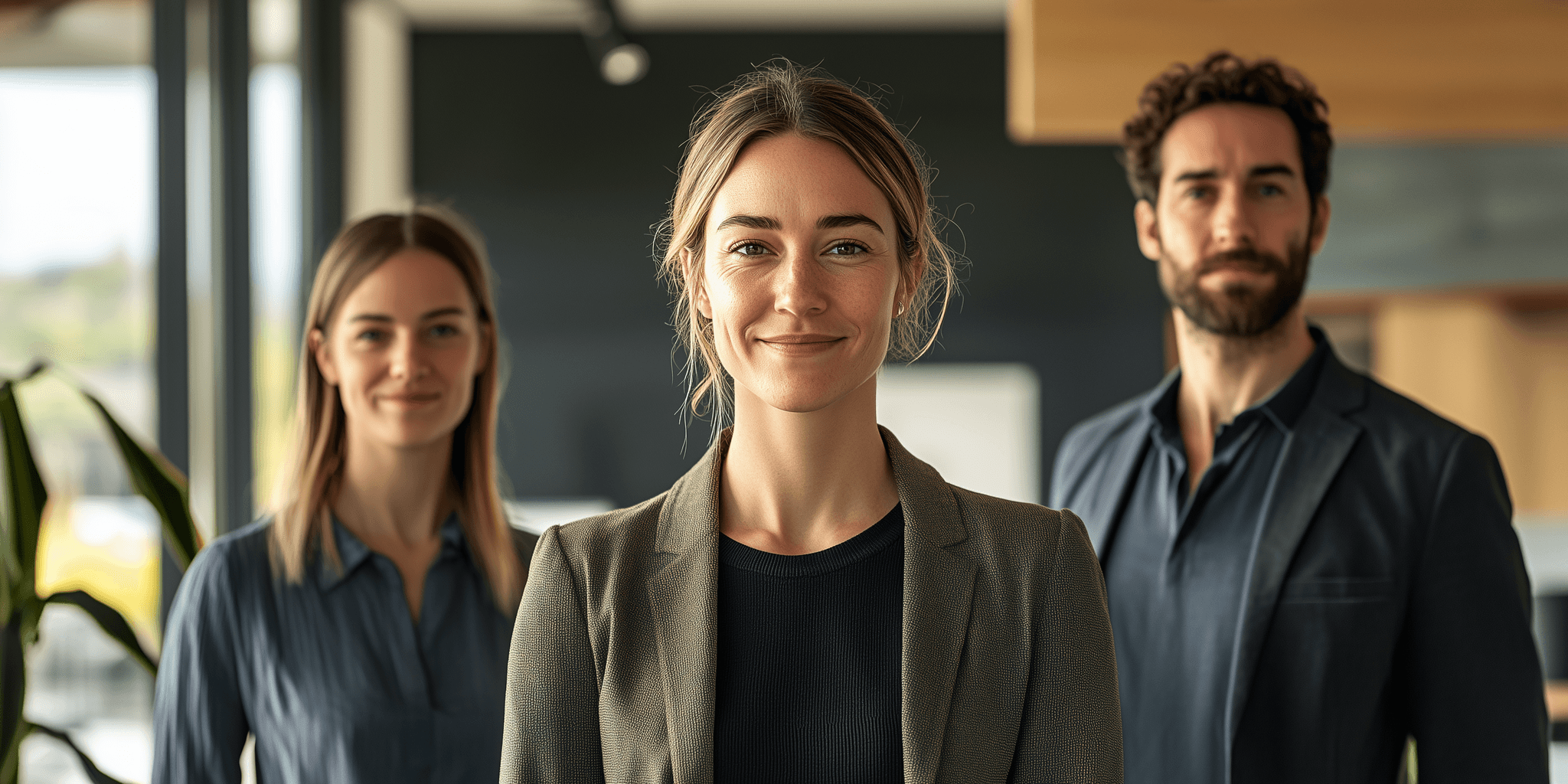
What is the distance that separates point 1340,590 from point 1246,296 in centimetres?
41

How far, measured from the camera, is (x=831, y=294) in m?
0.98

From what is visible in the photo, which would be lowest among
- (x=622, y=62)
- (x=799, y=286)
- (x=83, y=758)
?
(x=83, y=758)

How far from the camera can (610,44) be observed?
4.35 m

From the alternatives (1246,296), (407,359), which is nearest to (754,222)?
(407,359)

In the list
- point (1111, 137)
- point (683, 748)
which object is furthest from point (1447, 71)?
point (683, 748)

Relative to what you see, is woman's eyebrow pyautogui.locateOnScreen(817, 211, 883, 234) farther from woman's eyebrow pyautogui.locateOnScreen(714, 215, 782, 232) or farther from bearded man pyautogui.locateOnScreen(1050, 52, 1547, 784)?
bearded man pyautogui.locateOnScreen(1050, 52, 1547, 784)

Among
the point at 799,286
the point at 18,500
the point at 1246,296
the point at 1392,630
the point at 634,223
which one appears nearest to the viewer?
the point at 799,286

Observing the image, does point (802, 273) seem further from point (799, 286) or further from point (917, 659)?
point (917, 659)

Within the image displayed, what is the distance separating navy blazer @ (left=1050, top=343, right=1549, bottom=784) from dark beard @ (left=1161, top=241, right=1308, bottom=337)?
0.73 ft

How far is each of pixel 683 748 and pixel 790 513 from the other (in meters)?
0.23

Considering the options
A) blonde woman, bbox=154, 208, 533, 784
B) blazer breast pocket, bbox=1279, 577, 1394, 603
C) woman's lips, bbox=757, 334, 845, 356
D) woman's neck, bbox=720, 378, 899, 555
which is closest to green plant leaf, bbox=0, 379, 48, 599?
blonde woman, bbox=154, 208, 533, 784

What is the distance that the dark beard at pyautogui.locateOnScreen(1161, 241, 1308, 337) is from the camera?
1.60 m

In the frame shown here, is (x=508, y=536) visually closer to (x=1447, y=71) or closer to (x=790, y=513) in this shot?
(x=790, y=513)

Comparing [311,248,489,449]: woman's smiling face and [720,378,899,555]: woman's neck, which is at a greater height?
[311,248,489,449]: woman's smiling face
